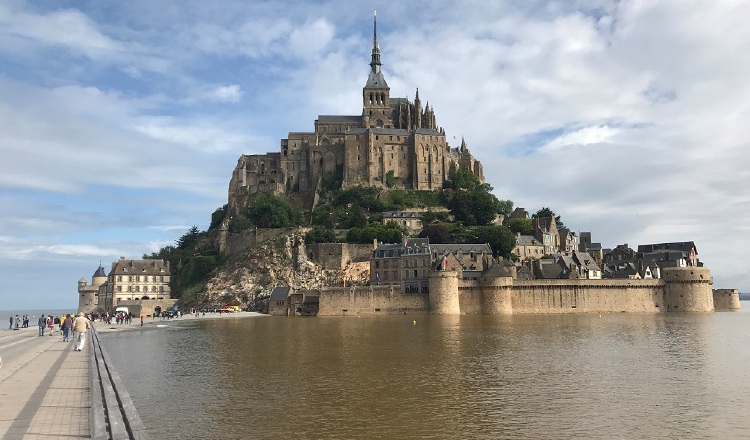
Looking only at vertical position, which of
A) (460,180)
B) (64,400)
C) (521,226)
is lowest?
(64,400)

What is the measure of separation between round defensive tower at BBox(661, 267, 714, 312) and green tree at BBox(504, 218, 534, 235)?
19.7 m

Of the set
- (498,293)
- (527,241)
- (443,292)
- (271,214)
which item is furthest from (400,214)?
(498,293)

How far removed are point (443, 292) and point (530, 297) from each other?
912 centimetres

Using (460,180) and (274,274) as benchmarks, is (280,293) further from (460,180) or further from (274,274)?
(460,180)

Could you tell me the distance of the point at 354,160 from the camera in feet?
289

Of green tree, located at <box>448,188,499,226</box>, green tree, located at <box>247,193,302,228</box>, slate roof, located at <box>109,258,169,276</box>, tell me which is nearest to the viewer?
slate roof, located at <box>109,258,169,276</box>

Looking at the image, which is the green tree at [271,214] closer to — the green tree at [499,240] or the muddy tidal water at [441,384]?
the green tree at [499,240]

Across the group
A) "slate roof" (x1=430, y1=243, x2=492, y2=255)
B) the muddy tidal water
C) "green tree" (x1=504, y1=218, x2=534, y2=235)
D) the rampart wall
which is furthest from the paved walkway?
"green tree" (x1=504, y1=218, x2=534, y2=235)

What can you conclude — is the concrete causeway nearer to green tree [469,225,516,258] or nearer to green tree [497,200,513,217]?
green tree [469,225,516,258]

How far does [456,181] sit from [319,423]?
241 feet

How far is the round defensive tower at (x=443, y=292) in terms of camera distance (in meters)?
58.5

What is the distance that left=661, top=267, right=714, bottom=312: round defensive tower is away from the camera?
63312 millimetres

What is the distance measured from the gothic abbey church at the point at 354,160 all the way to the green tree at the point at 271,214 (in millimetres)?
8459

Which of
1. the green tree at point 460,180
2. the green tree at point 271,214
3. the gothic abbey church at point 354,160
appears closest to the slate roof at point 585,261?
the green tree at point 460,180
